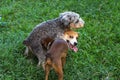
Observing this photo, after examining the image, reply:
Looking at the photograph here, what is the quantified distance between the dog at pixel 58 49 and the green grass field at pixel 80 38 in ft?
1.02

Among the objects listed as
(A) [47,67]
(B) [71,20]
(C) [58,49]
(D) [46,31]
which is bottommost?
(A) [47,67]

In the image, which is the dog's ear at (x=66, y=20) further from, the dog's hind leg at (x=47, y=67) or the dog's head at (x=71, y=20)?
the dog's hind leg at (x=47, y=67)

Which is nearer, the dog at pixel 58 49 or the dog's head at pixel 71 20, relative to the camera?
the dog at pixel 58 49

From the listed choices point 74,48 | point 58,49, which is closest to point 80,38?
point 74,48

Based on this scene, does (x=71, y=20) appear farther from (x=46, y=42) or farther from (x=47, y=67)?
(x=47, y=67)

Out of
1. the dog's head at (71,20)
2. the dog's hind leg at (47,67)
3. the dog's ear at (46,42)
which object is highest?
the dog's head at (71,20)

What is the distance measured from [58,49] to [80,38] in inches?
52.7

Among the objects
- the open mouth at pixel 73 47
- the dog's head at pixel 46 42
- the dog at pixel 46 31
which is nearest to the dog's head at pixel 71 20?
the dog at pixel 46 31

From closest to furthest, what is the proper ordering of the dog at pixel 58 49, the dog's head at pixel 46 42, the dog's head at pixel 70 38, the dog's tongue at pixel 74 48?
1. the dog at pixel 58 49
2. the dog's head at pixel 46 42
3. the dog's head at pixel 70 38
4. the dog's tongue at pixel 74 48

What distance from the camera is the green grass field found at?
4832mm

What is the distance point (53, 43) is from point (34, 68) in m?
0.53

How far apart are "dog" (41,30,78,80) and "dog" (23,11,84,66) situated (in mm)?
98

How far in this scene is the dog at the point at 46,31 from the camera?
4883 millimetres

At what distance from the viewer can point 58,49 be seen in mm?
4516
